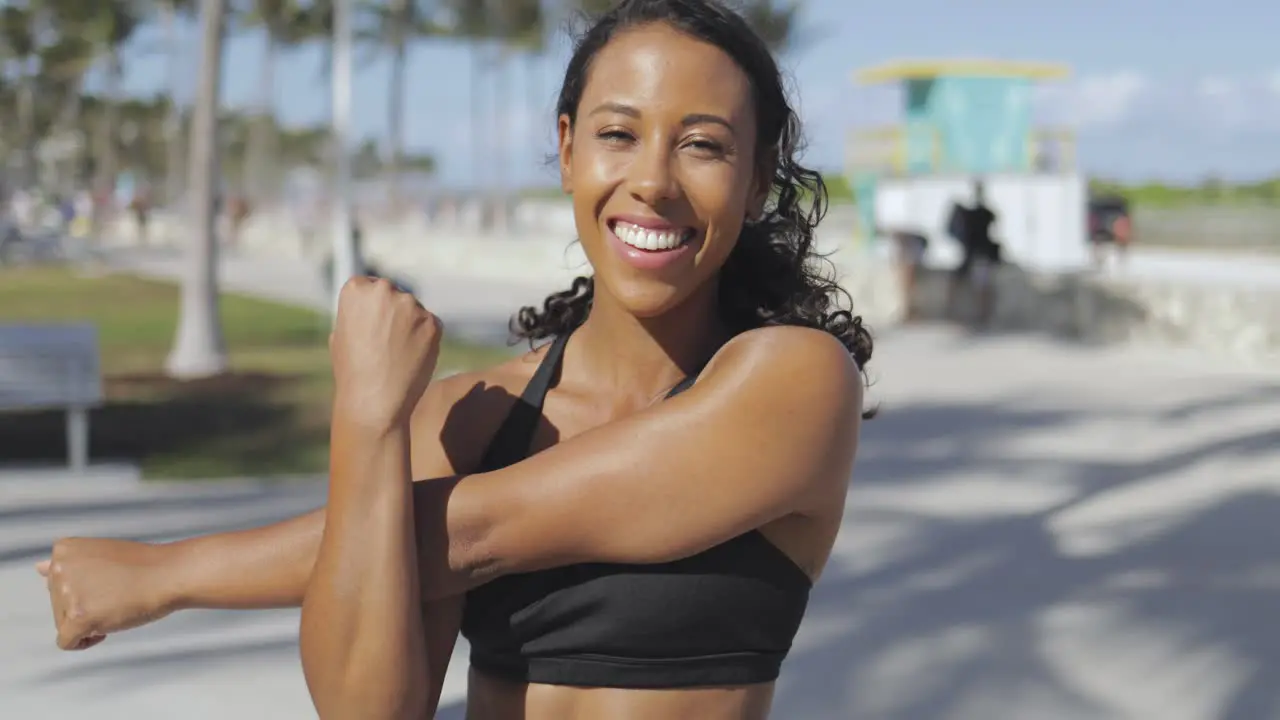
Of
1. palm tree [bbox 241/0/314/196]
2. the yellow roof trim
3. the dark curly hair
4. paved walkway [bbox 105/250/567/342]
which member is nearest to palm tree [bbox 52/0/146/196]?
palm tree [bbox 241/0/314/196]

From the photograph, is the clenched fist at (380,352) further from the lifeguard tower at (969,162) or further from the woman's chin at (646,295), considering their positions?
the lifeguard tower at (969,162)

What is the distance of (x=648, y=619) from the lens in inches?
63.1

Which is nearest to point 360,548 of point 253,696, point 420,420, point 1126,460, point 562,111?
point 420,420

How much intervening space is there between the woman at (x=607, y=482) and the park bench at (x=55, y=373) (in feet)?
25.9

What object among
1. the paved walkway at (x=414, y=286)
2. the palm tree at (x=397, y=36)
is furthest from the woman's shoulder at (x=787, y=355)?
the palm tree at (x=397, y=36)

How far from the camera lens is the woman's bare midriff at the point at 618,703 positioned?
5.34 feet

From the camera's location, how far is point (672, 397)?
1604mm

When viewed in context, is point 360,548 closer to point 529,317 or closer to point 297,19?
point 529,317

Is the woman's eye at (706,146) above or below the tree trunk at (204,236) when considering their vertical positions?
above

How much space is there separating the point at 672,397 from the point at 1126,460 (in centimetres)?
833

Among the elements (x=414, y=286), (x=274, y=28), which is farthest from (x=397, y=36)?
(x=414, y=286)

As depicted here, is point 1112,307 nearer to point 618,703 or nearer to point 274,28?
point 618,703

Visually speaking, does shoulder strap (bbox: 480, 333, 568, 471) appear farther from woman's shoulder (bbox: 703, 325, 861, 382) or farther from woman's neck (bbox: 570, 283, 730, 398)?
woman's shoulder (bbox: 703, 325, 861, 382)

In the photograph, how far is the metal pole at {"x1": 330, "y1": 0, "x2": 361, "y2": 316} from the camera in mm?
15359
